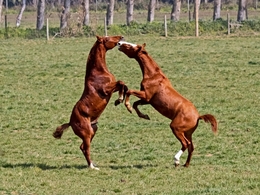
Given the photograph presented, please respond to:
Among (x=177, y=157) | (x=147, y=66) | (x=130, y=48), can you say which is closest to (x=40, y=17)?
(x=130, y=48)

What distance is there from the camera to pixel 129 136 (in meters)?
15.3

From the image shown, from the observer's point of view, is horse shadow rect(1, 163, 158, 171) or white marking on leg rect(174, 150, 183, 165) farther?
horse shadow rect(1, 163, 158, 171)

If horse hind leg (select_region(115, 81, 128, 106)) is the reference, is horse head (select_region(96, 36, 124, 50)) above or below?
above

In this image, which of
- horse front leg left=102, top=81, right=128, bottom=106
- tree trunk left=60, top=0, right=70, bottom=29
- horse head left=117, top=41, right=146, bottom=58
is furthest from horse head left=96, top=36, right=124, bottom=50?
tree trunk left=60, top=0, right=70, bottom=29

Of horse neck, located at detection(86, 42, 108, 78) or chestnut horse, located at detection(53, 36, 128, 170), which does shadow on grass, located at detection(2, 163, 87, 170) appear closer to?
chestnut horse, located at detection(53, 36, 128, 170)

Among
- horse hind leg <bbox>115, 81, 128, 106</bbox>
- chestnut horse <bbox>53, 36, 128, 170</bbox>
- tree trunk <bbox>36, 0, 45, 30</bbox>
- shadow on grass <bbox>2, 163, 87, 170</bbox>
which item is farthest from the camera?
tree trunk <bbox>36, 0, 45, 30</bbox>

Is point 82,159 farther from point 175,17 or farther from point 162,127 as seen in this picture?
point 175,17

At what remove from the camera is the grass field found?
1056 centimetres

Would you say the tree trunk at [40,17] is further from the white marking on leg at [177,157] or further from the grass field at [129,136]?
the white marking on leg at [177,157]

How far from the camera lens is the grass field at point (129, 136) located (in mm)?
10562

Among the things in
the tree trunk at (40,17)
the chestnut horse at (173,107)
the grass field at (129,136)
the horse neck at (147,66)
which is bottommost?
the tree trunk at (40,17)

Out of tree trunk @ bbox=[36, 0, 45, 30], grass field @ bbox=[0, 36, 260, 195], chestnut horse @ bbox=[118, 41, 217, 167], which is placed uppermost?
chestnut horse @ bbox=[118, 41, 217, 167]

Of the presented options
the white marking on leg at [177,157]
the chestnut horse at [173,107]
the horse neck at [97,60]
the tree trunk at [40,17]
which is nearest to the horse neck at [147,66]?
the chestnut horse at [173,107]

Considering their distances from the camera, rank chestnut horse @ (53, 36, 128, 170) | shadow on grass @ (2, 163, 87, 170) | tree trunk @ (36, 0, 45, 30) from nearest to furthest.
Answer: chestnut horse @ (53, 36, 128, 170)
shadow on grass @ (2, 163, 87, 170)
tree trunk @ (36, 0, 45, 30)
